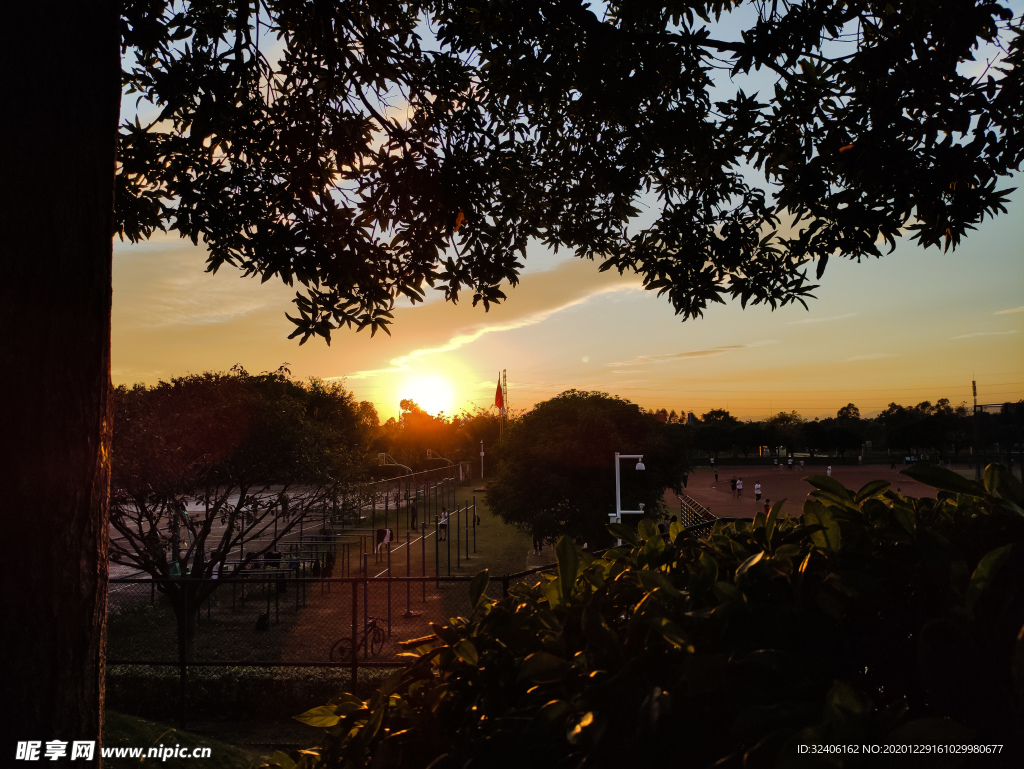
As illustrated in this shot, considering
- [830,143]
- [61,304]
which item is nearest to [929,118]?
[830,143]

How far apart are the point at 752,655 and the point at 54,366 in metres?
2.55

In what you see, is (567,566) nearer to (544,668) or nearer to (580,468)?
(544,668)

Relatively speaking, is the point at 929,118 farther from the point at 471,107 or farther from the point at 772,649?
the point at 772,649

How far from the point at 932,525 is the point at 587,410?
87.6 feet

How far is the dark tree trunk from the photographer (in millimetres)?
2389

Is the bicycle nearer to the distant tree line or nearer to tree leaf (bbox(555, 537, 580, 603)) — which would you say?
tree leaf (bbox(555, 537, 580, 603))

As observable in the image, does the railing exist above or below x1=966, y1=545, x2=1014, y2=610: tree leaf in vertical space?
below

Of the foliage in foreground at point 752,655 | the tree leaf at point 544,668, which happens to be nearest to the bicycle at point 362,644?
the foliage in foreground at point 752,655

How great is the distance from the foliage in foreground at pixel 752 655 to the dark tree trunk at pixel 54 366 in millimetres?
1517

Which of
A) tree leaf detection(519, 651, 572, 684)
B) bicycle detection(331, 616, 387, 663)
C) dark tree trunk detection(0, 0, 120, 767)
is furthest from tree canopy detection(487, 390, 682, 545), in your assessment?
tree leaf detection(519, 651, 572, 684)

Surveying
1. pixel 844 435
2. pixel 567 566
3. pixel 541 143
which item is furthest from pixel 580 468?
pixel 844 435

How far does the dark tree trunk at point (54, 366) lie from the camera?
2389 mm

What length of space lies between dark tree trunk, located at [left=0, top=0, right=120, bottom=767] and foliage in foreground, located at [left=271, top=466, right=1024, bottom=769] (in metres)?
1.52

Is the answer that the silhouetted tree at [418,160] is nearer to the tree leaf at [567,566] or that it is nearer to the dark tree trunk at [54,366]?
the dark tree trunk at [54,366]
